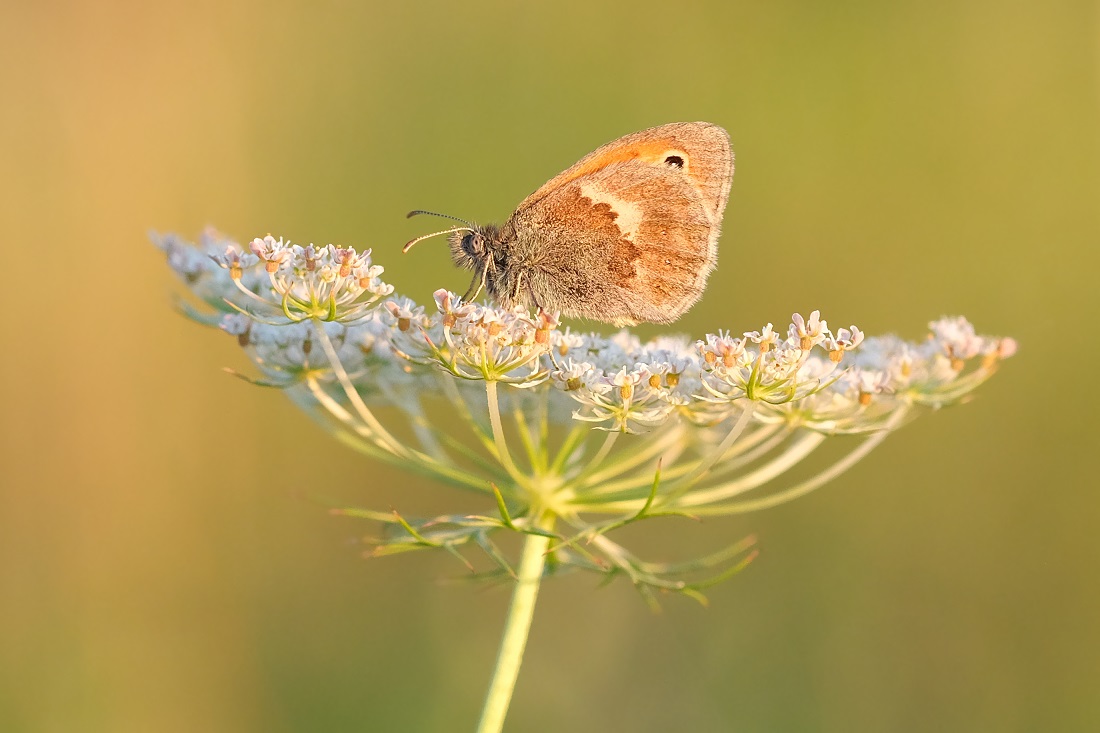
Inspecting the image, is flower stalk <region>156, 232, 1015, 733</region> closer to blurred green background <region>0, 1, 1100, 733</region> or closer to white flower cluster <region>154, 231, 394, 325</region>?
white flower cluster <region>154, 231, 394, 325</region>

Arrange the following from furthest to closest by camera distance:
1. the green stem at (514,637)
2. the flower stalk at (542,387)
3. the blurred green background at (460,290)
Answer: the blurred green background at (460,290) < the flower stalk at (542,387) < the green stem at (514,637)

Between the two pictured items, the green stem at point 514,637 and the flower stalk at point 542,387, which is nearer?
the green stem at point 514,637

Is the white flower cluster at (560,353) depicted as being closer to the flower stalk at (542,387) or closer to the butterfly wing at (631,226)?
the flower stalk at (542,387)

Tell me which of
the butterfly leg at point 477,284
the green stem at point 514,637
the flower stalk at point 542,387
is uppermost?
the butterfly leg at point 477,284

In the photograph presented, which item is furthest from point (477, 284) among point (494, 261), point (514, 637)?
point (514, 637)

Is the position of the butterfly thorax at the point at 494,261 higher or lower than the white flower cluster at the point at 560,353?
higher

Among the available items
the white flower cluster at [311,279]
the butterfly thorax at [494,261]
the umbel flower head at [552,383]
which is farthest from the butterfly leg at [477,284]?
the white flower cluster at [311,279]

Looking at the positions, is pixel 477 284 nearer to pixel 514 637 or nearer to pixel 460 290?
pixel 514 637

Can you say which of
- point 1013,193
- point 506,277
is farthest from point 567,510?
point 1013,193
